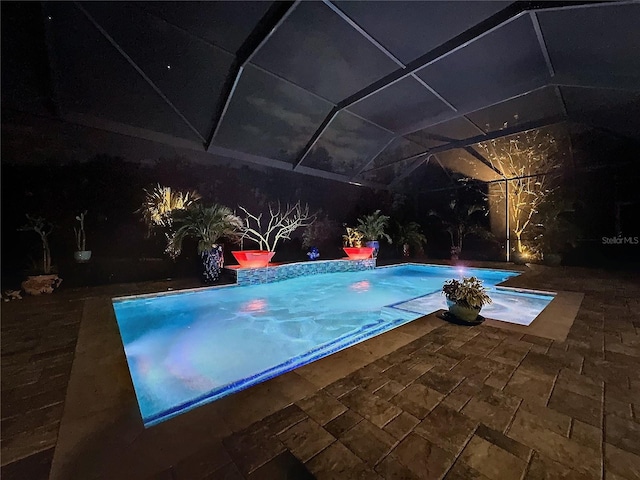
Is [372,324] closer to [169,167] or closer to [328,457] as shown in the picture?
[328,457]

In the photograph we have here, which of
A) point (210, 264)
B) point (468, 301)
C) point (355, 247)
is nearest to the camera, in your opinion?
point (468, 301)

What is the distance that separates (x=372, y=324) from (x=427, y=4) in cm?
380

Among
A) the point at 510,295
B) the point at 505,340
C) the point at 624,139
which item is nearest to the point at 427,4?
the point at 505,340

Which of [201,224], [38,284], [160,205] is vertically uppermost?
[160,205]

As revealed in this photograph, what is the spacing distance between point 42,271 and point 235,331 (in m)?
3.41

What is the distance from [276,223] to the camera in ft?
23.2

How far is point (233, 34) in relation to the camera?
370cm

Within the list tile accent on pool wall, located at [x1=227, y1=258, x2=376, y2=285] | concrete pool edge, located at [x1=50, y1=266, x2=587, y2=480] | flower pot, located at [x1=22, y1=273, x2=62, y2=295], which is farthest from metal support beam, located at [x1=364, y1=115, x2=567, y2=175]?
flower pot, located at [x1=22, y1=273, x2=62, y2=295]

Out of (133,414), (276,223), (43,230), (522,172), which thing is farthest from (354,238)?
(133,414)

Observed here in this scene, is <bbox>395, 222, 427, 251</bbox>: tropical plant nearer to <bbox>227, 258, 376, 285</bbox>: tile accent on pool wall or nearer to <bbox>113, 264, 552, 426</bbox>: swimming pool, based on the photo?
<bbox>227, 258, 376, 285</bbox>: tile accent on pool wall

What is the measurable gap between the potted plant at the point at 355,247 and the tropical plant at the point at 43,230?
19.9ft

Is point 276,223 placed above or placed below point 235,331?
above

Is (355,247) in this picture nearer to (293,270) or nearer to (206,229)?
(293,270)

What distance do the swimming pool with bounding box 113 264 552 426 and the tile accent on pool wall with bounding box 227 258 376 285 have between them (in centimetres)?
20
